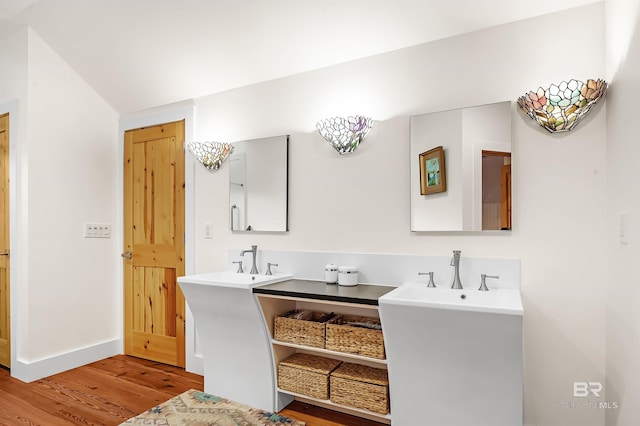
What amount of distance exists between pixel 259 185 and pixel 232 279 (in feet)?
2.23

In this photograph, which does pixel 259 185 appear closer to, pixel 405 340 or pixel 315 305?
pixel 315 305

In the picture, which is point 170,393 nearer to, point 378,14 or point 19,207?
point 19,207

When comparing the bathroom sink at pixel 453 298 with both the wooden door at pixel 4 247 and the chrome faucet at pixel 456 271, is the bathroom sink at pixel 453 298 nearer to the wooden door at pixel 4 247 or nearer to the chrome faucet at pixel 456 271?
the chrome faucet at pixel 456 271

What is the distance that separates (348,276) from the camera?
2232 millimetres

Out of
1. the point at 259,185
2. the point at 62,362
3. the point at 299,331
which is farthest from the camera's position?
the point at 62,362

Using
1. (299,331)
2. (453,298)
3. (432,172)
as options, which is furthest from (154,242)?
(453,298)

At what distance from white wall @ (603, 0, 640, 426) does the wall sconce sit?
7.45 feet

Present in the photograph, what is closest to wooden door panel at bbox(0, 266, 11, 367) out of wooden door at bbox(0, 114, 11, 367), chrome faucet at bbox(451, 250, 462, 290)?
wooden door at bbox(0, 114, 11, 367)

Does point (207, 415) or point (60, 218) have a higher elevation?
point (60, 218)

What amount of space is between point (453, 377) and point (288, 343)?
0.93 m

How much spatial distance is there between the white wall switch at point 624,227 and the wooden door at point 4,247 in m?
3.91

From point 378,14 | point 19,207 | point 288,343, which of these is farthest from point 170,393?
point 378,14

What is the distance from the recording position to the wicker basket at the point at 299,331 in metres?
2.13

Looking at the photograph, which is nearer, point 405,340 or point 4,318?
point 405,340
